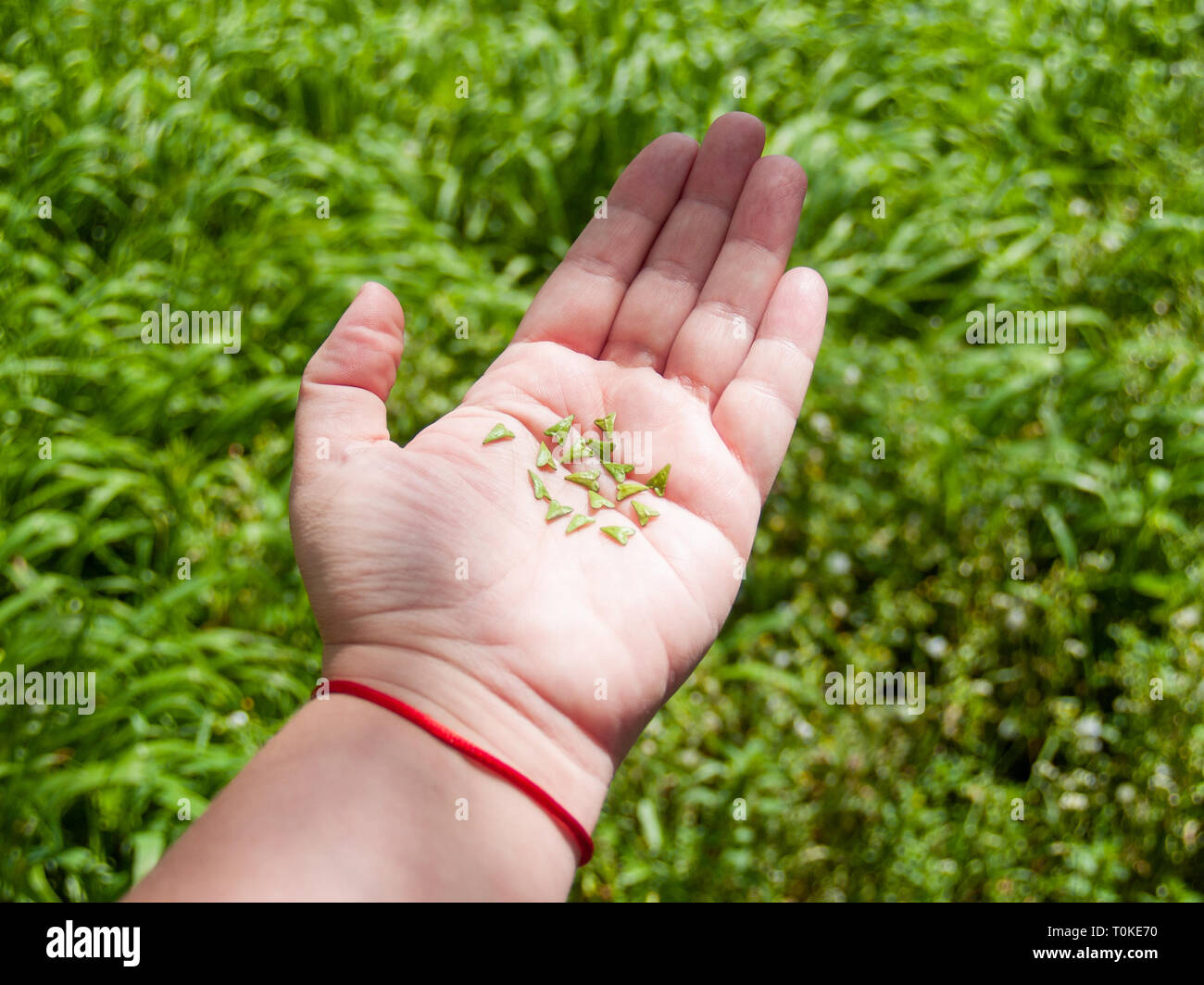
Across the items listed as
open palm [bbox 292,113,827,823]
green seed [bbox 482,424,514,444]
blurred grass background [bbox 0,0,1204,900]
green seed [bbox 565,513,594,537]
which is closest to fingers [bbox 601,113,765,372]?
open palm [bbox 292,113,827,823]

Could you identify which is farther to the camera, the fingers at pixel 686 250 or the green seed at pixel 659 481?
the fingers at pixel 686 250

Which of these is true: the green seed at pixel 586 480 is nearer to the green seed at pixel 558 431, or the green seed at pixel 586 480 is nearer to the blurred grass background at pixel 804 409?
the green seed at pixel 558 431

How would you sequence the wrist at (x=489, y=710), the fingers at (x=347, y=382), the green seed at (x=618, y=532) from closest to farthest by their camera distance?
the wrist at (x=489, y=710)
the fingers at (x=347, y=382)
the green seed at (x=618, y=532)

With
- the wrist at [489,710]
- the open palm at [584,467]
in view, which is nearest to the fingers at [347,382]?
the open palm at [584,467]

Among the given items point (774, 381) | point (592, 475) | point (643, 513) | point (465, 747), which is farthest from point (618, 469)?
point (465, 747)

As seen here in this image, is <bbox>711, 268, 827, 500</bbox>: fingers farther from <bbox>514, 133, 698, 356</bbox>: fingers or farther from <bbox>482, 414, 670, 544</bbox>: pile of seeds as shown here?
<bbox>514, 133, 698, 356</bbox>: fingers

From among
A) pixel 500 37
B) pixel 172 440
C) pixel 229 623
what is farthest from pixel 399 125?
pixel 229 623
